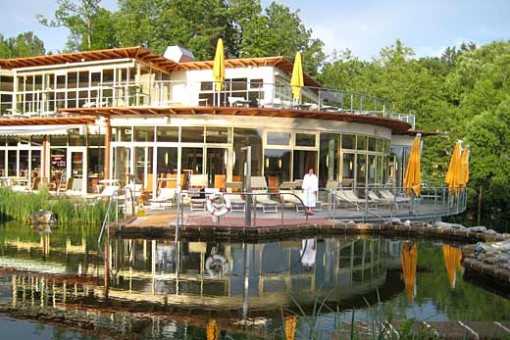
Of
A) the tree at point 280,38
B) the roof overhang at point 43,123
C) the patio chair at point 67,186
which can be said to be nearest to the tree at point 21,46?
the tree at point 280,38

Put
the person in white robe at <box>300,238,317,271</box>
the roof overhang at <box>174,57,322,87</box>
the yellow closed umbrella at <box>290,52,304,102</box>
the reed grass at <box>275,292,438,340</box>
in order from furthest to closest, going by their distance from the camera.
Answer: the roof overhang at <box>174,57,322,87</box>
the yellow closed umbrella at <box>290,52,304,102</box>
the person in white robe at <box>300,238,317,271</box>
the reed grass at <box>275,292,438,340</box>

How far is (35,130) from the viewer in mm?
23078

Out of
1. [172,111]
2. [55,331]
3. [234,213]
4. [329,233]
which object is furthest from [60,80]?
[55,331]

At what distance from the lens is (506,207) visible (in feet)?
101

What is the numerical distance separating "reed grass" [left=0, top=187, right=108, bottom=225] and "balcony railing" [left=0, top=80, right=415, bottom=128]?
16.5 feet

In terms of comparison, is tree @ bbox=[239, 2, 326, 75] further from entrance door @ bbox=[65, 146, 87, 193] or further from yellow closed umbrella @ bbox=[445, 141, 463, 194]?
yellow closed umbrella @ bbox=[445, 141, 463, 194]

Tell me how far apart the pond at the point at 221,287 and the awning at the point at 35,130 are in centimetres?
961

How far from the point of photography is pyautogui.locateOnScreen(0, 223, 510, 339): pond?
21.4 ft

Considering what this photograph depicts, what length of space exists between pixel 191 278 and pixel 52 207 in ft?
30.2

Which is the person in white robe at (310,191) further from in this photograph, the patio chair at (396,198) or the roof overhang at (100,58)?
the roof overhang at (100,58)

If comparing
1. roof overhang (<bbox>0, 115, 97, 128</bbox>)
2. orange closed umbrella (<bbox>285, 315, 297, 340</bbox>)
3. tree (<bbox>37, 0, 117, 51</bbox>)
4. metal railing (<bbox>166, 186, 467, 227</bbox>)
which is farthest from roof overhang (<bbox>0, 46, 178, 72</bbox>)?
tree (<bbox>37, 0, 117, 51</bbox>)

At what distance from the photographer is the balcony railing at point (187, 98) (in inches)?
774

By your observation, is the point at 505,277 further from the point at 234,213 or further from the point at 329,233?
the point at 234,213

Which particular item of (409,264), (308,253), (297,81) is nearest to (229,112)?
(297,81)
